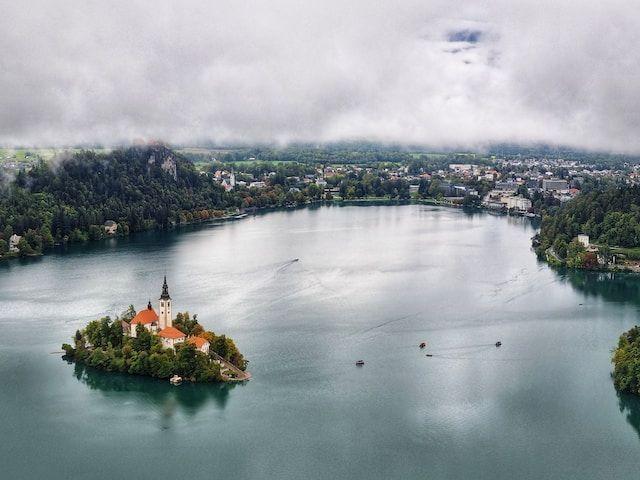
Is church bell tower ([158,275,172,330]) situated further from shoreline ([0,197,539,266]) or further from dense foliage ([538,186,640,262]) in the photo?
dense foliage ([538,186,640,262])

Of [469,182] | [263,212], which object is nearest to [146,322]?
[263,212]

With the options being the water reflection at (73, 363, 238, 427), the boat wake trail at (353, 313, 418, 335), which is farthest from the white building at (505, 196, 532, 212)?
the water reflection at (73, 363, 238, 427)

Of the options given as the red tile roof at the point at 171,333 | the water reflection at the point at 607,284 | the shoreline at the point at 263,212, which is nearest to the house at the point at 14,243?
the shoreline at the point at 263,212

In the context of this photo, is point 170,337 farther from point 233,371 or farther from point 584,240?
point 584,240

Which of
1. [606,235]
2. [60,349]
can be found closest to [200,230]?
[606,235]

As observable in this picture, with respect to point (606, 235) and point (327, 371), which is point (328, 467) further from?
point (606, 235)
